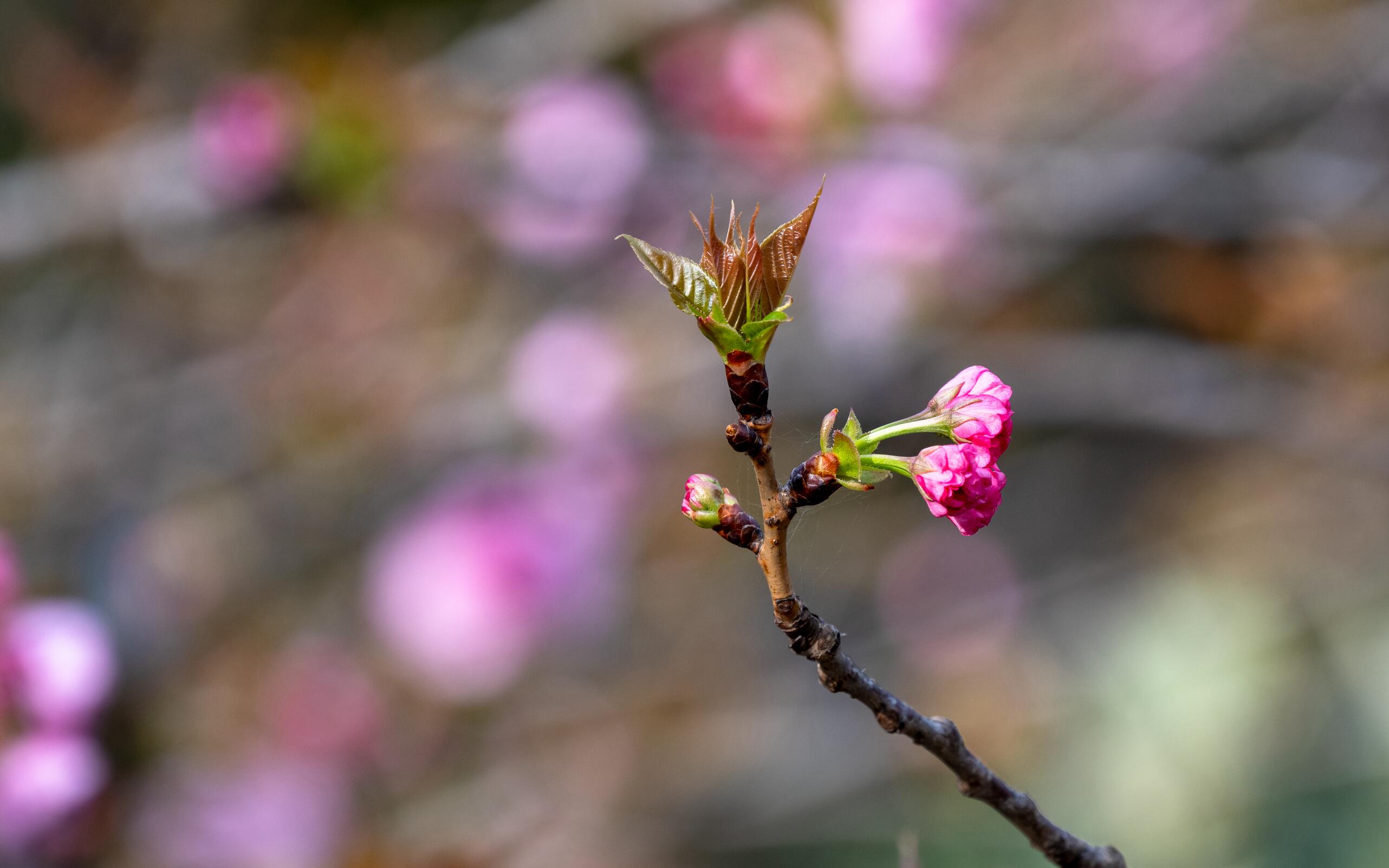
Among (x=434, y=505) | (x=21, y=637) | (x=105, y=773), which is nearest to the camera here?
(x=21, y=637)

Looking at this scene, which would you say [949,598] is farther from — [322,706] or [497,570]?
[322,706]

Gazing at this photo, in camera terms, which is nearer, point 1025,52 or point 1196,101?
point 1196,101

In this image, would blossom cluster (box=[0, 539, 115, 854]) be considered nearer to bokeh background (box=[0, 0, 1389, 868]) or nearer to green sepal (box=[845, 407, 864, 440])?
bokeh background (box=[0, 0, 1389, 868])

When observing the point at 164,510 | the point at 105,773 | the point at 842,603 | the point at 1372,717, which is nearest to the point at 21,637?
the point at 105,773

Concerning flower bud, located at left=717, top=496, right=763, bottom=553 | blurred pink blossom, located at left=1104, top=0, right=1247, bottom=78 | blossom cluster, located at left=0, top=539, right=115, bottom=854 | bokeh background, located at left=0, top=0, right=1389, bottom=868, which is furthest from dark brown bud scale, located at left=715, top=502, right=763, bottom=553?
blurred pink blossom, located at left=1104, top=0, right=1247, bottom=78

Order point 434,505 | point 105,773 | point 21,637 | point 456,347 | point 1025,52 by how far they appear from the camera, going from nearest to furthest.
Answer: point 21,637 → point 105,773 → point 434,505 → point 456,347 → point 1025,52

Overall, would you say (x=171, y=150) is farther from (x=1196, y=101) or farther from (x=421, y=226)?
(x=1196, y=101)

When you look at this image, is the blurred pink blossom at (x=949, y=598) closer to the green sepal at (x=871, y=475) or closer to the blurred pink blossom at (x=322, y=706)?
the blurred pink blossom at (x=322, y=706)

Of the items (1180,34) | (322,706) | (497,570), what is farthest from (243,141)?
(1180,34)
